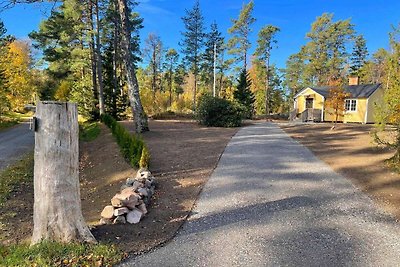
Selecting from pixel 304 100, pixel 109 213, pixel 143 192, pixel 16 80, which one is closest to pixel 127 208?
pixel 109 213

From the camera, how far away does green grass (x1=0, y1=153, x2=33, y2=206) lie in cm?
567

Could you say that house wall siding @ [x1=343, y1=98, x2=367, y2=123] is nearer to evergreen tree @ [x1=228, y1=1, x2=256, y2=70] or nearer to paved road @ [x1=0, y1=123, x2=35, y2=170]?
evergreen tree @ [x1=228, y1=1, x2=256, y2=70]

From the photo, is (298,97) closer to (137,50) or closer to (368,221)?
(137,50)

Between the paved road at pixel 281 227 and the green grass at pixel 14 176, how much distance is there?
4.10 meters

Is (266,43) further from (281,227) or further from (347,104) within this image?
(281,227)

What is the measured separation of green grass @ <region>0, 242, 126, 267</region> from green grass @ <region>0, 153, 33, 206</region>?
287 centimetres

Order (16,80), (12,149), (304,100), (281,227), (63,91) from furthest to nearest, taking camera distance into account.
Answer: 1. (304,100)
2. (63,91)
3. (16,80)
4. (12,149)
5. (281,227)

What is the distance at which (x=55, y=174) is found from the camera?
9.71ft

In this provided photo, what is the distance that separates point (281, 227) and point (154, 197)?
2.24 meters

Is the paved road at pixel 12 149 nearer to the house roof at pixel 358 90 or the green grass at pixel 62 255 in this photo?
the green grass at pixel 62 255

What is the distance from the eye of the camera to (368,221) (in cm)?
383

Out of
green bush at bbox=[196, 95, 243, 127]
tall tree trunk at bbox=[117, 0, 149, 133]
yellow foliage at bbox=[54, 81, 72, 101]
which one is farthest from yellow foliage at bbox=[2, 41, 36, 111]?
green bush at bbox=[196, 95, 243, 127]

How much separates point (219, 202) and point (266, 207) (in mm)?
785

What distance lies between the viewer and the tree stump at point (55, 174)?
296 centimetres
